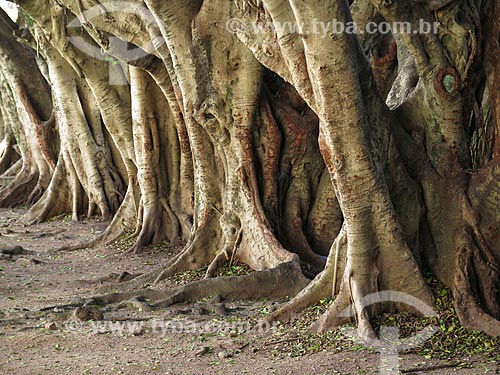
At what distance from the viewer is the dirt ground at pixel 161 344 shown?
222 inches

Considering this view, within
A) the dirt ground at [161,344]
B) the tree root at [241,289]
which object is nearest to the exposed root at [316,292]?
the dirt ground at [161,344]

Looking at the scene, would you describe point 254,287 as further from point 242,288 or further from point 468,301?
point 468,301

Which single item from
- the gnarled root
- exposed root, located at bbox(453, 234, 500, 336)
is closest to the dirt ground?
the gnarled root

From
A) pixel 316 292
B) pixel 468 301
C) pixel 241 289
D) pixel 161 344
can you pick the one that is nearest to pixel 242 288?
pixel 241 289

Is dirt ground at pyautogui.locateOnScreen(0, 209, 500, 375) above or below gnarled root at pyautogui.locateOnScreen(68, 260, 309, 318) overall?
below

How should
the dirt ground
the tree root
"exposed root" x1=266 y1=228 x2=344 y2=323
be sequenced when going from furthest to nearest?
the tree root → "exposed root" x1=266 y1=228 x2=344 y2=323 → the dirt ground

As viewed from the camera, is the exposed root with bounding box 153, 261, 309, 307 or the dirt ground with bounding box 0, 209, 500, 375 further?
the exposed root with bounding box 153, 261, 309, 307

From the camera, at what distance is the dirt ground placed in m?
5.65

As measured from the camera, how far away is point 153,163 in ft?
34.8

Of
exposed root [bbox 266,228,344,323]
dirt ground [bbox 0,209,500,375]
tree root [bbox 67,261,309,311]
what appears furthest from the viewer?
tree root [bbox 67,261,309,311]

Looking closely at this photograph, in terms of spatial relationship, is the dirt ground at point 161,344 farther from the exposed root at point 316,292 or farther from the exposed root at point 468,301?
the exposed root at point 468,301

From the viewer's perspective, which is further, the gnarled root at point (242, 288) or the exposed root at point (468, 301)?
the gnarled root at point (242, 288)

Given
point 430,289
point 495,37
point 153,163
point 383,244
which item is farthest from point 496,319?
point 153,163

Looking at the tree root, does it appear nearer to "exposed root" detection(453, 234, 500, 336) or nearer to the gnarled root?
the gnarled root
